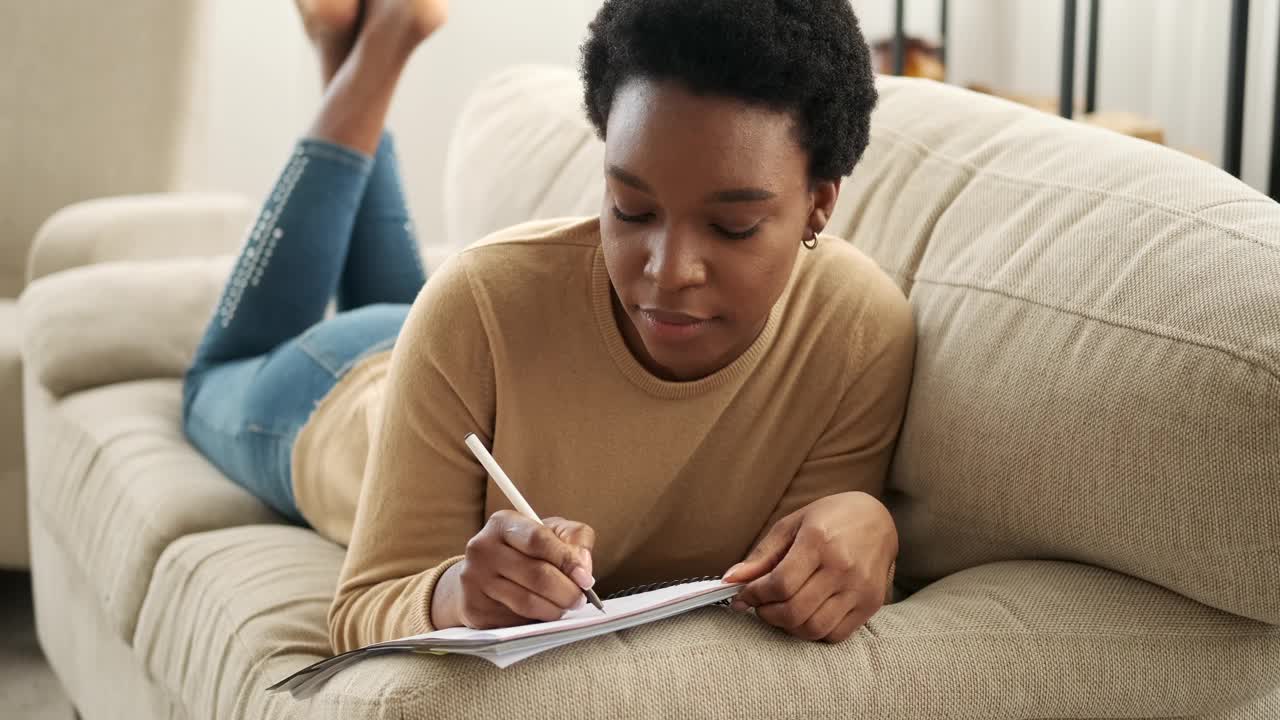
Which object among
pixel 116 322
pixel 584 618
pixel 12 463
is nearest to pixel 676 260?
pixel 584 618

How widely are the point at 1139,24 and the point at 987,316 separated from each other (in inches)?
85.7

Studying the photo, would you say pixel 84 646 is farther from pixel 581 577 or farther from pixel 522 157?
pixel 581 577

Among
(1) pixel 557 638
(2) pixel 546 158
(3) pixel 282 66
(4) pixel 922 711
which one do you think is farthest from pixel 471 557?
(3) pixel 282 66

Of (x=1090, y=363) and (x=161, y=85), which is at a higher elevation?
(x=1090, y=363)

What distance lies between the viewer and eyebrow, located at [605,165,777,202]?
100 centimetres

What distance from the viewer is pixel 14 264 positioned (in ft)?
9.78

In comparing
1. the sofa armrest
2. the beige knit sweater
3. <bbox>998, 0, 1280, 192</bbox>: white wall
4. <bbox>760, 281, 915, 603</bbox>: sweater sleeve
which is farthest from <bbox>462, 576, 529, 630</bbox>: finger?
<bbox>998, 0, 1280, 192</bbox>: white wall

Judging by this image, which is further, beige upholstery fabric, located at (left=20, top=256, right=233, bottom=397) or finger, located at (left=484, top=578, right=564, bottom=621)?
beige upholstery fabric, located at (left=20, top=256, right=233, bottom=397)

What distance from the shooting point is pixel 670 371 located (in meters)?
1.18

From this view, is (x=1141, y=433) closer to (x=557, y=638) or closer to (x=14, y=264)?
(x=557, y=638)

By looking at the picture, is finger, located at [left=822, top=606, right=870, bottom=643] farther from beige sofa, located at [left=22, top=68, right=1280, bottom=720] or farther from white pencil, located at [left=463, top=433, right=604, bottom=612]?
white pencil, located at [left=463, top=433, right=604, bottom=612]

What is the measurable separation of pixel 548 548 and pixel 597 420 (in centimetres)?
25

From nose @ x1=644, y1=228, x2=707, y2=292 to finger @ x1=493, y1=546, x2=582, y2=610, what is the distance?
22 centimetres

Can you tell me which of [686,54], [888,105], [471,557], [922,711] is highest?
[686,54]
